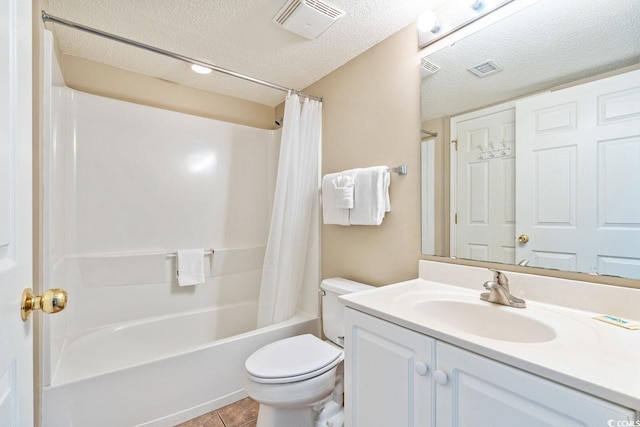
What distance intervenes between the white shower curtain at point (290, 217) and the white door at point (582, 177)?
52.1 inches

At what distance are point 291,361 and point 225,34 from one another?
73.2 inches

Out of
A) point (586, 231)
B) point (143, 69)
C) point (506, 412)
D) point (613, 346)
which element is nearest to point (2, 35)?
point (506, 412)

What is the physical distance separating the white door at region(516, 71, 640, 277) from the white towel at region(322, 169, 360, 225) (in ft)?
2.92

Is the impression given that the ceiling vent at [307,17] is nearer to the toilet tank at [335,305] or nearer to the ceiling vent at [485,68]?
the ceiling vent at [485,68]

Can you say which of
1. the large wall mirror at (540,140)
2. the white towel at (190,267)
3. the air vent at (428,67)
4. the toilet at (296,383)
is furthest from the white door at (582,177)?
the white towel at (190,267)

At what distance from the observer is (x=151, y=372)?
1.52 metres

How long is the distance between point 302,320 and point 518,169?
164 centimetres

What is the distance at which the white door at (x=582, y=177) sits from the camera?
0.91 meters

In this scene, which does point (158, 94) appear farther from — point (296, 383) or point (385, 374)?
point (385, 374)

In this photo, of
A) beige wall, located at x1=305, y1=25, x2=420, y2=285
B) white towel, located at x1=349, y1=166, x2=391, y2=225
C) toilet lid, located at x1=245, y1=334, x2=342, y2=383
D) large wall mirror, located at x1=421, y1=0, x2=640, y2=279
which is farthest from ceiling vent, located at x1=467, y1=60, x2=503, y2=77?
toilet lid, located at x1=245, y1=334, x2=342, y2=383

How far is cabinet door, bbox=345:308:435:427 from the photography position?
33.0 inches

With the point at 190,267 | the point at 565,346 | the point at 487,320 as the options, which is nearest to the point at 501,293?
the point at 487,320

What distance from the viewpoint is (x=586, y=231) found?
100cm

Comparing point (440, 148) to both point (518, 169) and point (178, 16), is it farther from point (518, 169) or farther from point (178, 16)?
point (178, 16)
